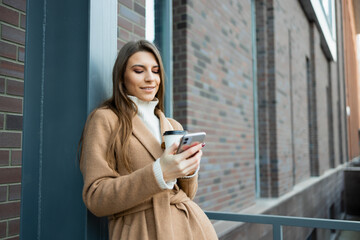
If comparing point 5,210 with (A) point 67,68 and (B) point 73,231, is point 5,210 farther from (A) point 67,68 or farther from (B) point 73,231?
(A) point 67,68

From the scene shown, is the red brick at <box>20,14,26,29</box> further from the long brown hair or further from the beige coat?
the beige coat

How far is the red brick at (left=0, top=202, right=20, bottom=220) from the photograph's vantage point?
1.80 m

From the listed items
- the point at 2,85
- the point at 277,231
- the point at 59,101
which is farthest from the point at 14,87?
the point at 277,231

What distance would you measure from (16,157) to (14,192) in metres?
0.19

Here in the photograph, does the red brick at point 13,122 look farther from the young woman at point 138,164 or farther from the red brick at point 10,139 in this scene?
the young woman at point 138,164

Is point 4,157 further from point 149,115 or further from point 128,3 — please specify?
point 128,3

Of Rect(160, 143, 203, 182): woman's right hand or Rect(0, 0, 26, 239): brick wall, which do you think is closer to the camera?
Rect(160, 143, 203, 182): woman's right hand

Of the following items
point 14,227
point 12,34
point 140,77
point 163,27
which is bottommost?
point 14,227

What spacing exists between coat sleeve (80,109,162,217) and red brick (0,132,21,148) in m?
0.64

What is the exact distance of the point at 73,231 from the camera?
5.38 ft

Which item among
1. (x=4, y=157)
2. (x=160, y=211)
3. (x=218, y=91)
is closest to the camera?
(x=160, y=211)

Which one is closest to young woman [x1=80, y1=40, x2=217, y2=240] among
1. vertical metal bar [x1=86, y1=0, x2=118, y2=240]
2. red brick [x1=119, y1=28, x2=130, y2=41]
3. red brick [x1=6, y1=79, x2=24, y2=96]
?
vertical metal bar [x1=86, y1=0, x2=118, y2=240]

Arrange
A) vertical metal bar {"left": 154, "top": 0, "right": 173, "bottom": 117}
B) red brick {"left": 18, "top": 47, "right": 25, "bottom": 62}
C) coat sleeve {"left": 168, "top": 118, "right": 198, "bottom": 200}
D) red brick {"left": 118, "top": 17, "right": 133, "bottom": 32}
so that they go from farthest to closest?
vertical metal bar {"left": 154, "top": 0, "right": 173, "bottom": 117} < red brick {"left": 118, "top": 17, "right": 133, "bottom": 32} < red brick {"left": 18, "top": 47, "right": 25, "bottom": 62} < coat sleeve {"left": 168, "top": 118, "right": 198, "bottom": 200}

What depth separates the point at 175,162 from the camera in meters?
1.32
